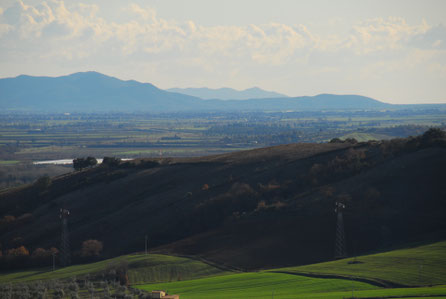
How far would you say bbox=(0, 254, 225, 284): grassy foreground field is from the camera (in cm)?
6594

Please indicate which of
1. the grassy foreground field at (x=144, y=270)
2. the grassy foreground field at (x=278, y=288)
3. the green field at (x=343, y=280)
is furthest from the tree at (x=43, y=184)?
the grassy foreground field at (x=278, y=288)

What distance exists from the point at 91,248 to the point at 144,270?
1631 cm

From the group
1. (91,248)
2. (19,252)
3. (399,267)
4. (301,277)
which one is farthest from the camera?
(19,252)

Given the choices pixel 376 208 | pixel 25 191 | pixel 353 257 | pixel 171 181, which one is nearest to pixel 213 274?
pixel 353 257

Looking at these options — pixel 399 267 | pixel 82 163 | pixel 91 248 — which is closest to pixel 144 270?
pixel 91 248

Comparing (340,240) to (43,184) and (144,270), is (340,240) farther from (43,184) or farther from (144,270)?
(43,184)

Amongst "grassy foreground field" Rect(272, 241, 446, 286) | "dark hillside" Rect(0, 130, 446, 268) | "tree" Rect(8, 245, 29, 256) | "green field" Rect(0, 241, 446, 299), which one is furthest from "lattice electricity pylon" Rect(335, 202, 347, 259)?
"tree" Rect(8, 245, 29, 256)

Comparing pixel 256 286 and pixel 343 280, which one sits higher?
pixel 343 280

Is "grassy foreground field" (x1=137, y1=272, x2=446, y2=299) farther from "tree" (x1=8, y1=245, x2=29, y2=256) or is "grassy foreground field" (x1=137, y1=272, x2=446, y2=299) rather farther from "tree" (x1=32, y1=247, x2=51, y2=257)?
"tree" (x1=8, y1=245, x2=29, y2=256)

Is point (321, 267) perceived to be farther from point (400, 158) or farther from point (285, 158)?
point (285, 158)

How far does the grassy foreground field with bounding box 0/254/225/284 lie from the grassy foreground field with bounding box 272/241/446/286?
10079 mm

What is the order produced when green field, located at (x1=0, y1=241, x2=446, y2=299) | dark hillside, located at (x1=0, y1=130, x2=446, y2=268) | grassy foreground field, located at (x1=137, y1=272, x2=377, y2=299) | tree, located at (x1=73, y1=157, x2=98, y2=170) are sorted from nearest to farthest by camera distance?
1. green field, located at (x1=0, y1=241, x2=446, y2=299)
2. grassy foreground field, located at (x1=137, y1=272, x2=377, y2=299)
3. dark hillside, located at (x1=0, y1=130, x2=446, y2=268)
4. tree, located at (x1=73, y1=157, x2=98, y2=170)

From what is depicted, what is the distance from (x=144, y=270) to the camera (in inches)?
2672

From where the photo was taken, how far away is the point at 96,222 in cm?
9300
